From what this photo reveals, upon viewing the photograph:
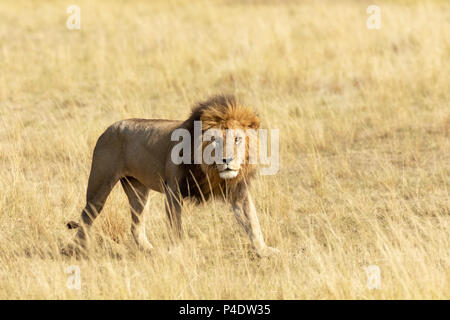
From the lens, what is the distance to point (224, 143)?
17.7ft

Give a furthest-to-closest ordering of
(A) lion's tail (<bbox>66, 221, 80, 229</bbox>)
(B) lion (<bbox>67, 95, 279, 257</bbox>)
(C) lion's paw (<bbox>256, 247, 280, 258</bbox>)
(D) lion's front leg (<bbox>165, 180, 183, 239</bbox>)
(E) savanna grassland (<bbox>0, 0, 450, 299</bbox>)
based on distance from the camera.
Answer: (A) lion's tail (<bbox>66, 221, 80, 229</bbox>) < (C) lion's paw (<bbox>256, 247, 280, 258</bbox>) < (D) lion's front leg (<bbox>165, 180, 183, 239</bbox>) < (B) lion (<bbox>67, 95, 279, 257</bbox>) < (E) savanna grassland (<bbox>0, 0, 450, 299</bbox>)

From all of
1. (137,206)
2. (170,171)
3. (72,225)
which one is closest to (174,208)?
(170,171)

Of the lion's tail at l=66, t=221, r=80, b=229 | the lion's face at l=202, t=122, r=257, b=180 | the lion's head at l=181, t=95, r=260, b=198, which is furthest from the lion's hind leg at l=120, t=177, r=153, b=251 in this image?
the lion's face at l=202, t=122, r=257, b=180

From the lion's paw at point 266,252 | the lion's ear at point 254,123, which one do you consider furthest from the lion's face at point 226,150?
the lion's paw at point 266,252

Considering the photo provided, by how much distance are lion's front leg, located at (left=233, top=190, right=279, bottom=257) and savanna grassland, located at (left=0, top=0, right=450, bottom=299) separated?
11 cm

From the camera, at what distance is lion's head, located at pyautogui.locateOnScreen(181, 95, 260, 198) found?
212 inches

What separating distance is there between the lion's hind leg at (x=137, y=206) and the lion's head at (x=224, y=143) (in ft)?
2.57

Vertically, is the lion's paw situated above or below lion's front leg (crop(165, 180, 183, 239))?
below

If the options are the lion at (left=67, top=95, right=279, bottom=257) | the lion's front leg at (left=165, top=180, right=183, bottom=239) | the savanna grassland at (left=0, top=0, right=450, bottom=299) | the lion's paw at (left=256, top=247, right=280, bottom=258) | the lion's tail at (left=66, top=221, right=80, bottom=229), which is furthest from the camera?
the lion's tail at (left=66, top=221, right=80, bottom=229)

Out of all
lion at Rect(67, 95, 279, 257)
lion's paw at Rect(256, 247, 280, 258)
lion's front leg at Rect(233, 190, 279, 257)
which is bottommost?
lion's paw at Rect(256, 247, 280, 258)

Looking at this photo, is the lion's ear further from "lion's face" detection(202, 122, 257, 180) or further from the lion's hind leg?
the lion's hind leg

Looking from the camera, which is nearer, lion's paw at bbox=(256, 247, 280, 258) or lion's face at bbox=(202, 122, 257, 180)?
lion's face at bbox=(202, 122, 257, 180)

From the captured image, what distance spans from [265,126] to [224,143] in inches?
153
